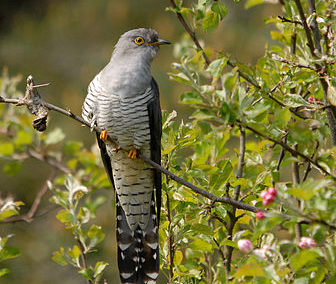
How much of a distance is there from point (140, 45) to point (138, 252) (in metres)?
1.29

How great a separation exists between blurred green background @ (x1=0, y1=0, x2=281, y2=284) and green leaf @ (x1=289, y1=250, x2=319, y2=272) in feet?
15.3

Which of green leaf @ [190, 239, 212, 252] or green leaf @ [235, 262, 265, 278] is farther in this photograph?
green leaf @ [190, 239, 212, 252]

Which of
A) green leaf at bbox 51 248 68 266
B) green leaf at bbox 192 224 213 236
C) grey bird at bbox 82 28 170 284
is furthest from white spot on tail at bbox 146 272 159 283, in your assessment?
green leaf at bbox 192 224 213 236

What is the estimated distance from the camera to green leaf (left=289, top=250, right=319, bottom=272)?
1272 mm

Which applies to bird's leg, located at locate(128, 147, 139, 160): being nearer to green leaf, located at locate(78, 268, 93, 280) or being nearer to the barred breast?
the barred breast

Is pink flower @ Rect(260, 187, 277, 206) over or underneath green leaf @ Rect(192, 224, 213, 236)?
over

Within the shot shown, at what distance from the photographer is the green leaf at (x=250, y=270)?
1249mm

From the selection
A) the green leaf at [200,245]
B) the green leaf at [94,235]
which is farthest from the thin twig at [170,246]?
the green leaf at [94,235]

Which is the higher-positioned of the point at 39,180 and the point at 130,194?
the point at 130,194

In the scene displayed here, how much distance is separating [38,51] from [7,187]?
2.66 m

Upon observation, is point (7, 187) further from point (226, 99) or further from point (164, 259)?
point (226, 99)

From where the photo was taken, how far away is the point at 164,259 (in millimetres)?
2230

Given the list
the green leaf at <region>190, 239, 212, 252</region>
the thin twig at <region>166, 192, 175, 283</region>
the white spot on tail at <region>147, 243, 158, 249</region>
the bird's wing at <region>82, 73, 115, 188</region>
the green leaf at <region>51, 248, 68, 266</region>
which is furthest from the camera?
the white spot on tail at <region>147, 243, 158, 249</region>

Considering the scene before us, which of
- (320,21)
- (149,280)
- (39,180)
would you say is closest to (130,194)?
(149,280)
